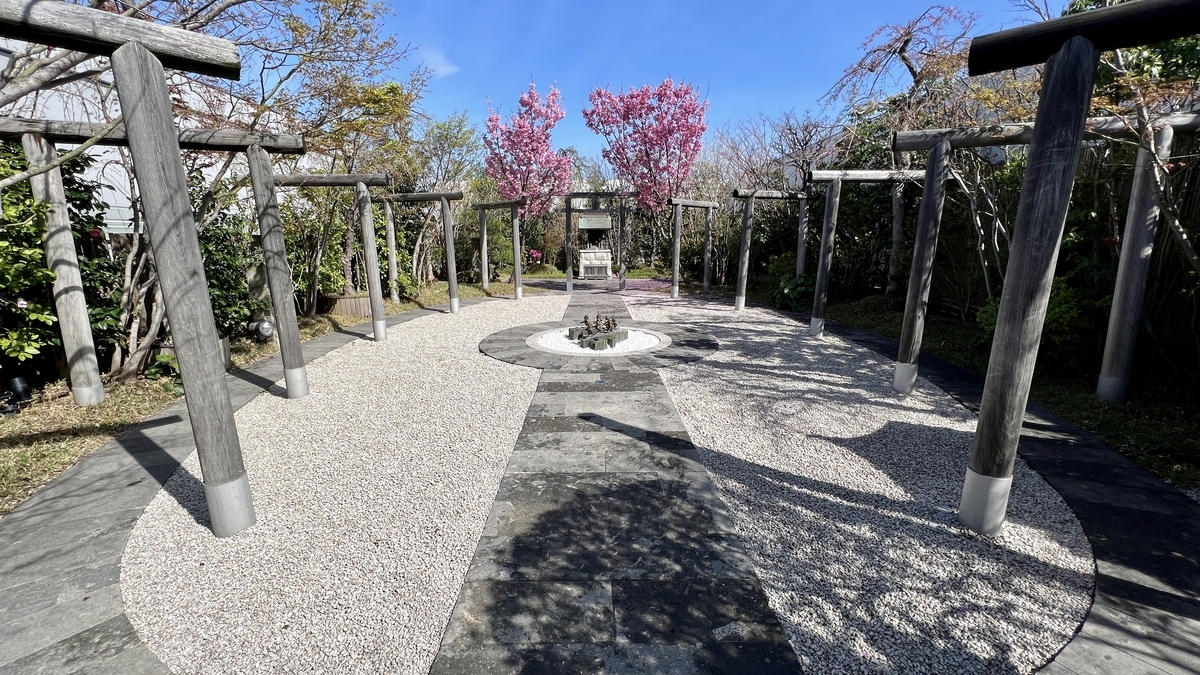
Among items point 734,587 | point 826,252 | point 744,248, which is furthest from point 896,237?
point 734,587

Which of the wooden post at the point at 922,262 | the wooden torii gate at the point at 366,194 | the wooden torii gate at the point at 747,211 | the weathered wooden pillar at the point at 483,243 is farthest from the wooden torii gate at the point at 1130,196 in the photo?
the weathered wooden pillar at the point at 483,243

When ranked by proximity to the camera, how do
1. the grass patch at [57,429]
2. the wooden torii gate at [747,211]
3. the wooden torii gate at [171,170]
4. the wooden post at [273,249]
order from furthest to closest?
the wooden torii gate at [747,211] < the wooden post at [273,249] < the grass patch at [57,429] < the wooden torii gate at [171,170]

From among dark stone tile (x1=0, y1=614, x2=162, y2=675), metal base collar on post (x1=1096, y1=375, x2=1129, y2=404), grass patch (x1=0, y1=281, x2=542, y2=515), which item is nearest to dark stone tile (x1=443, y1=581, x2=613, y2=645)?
dark stone tile (x1=0, y1=614, x2=162, y2=675)

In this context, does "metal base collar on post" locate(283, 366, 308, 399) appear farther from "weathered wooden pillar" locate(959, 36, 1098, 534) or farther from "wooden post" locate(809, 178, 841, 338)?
"wooden post" locate(809, 178, 841, 338)

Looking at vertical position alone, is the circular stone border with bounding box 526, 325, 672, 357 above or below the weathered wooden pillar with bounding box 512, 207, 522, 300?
below

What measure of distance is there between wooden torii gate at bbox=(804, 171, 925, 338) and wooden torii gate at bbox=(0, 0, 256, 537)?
263 inches

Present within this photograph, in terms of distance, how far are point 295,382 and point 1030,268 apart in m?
6.03

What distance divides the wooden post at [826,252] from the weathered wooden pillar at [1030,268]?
474 centimetres

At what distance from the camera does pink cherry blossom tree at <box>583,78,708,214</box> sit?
634 inches

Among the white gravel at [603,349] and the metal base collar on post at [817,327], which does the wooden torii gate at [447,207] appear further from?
the metal base collar on post at [817,327]

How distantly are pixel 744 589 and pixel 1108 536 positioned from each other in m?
2.14

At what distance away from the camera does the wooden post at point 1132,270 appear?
157 inches

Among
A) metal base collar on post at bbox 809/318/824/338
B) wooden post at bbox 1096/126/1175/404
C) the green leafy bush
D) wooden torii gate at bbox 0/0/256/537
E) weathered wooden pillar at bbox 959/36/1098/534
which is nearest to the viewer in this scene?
wooden torii gate at bbox 0/0/256/537

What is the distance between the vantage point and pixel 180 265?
96.4 inches
